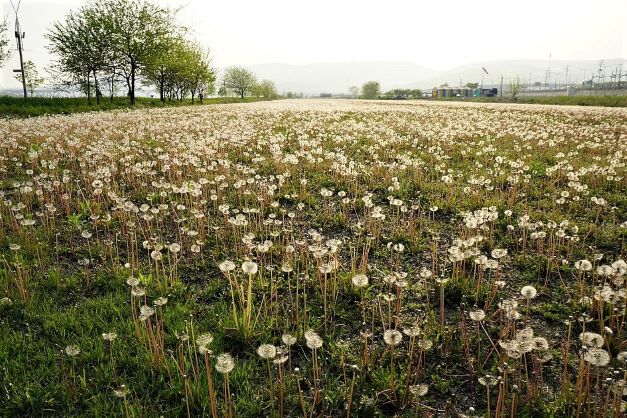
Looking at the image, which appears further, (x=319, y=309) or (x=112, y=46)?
(x=112, y=46)

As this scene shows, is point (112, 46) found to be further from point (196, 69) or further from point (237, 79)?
point (237, 79)

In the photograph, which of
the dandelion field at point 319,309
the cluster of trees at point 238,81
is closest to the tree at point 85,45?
the dandelion field at point 319,309

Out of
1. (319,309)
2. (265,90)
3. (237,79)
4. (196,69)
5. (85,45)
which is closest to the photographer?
(319,309)

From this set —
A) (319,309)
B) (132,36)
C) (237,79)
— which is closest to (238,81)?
(237,79)

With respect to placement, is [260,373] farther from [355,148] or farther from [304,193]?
[355,148]

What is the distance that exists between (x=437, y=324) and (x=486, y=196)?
4.20 metres

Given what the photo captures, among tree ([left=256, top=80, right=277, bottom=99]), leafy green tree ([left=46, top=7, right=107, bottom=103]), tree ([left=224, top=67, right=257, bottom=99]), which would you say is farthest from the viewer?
tree ([left=256, top=80, right=277, bottom=99])

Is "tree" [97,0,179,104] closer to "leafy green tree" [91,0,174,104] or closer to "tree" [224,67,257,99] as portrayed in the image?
"leafy green tree" [91,0,174,104]

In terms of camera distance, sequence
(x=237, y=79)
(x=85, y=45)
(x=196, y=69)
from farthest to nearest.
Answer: (x=237, y=79), (x=196, y=69), (x=85, y=45)

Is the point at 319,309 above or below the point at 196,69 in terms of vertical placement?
below

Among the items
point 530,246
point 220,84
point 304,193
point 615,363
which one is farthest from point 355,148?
point 220,84

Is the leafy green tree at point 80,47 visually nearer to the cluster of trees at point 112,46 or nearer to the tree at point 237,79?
the cluster of trees at point 112,46

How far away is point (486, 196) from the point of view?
7129 millimetres

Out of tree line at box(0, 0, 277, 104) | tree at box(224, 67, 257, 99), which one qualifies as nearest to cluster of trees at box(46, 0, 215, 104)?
tree line at box(0, 0, 277, 104)
